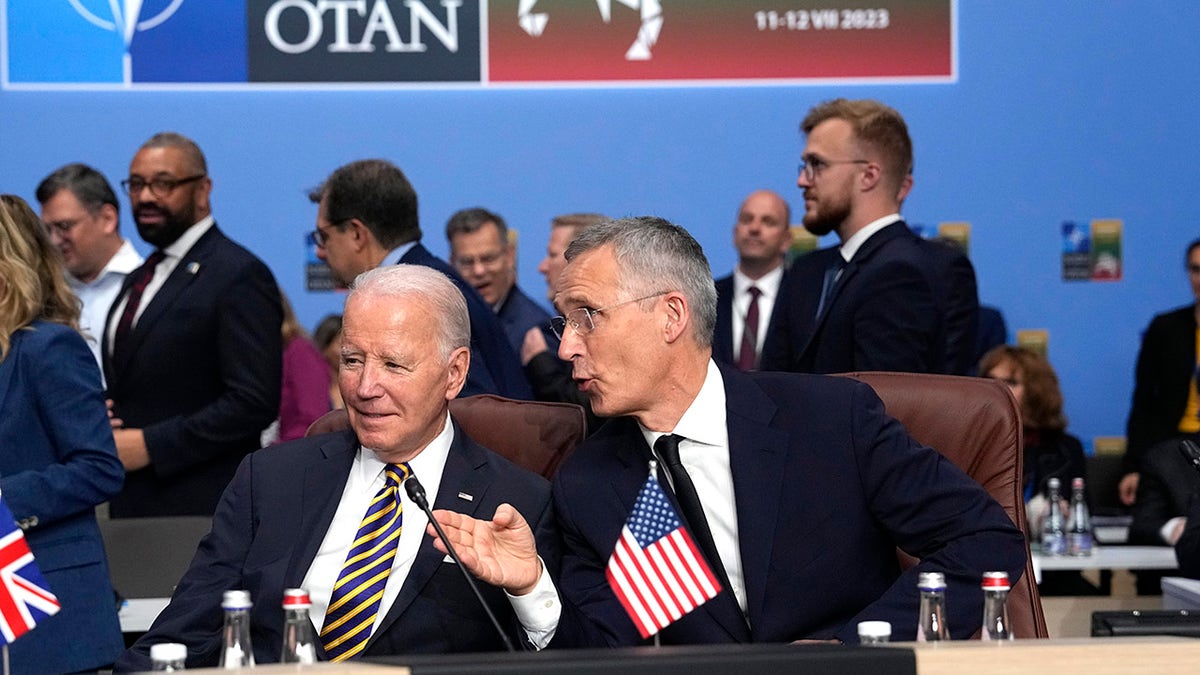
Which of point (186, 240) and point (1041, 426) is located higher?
point (186, 240)

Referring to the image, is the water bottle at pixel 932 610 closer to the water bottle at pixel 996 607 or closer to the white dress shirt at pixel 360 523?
the water bottle at pixel 996 607

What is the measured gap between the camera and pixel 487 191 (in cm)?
691

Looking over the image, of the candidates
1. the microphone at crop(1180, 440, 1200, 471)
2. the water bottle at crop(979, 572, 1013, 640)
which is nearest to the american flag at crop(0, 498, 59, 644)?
the water bottle at crop(979, 572, 1013, 640)

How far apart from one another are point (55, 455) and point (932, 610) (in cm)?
211

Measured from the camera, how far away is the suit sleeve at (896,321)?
394 cm

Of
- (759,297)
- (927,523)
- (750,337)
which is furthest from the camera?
(759,297)

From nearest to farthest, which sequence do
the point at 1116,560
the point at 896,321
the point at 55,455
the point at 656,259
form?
the point at 656,259
the point at 55,455
the point at 896,321
the point at 1116,560

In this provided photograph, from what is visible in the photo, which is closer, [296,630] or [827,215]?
[296,630]

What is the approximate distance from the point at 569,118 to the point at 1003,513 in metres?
4.37

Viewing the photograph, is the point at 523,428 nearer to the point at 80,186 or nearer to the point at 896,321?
the point at 896,321

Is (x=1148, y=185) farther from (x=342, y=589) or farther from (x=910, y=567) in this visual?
(x=342, y=589)

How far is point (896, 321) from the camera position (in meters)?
3.95

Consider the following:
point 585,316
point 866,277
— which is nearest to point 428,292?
point 585,316


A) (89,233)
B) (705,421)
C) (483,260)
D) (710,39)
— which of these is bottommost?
(705,421)
